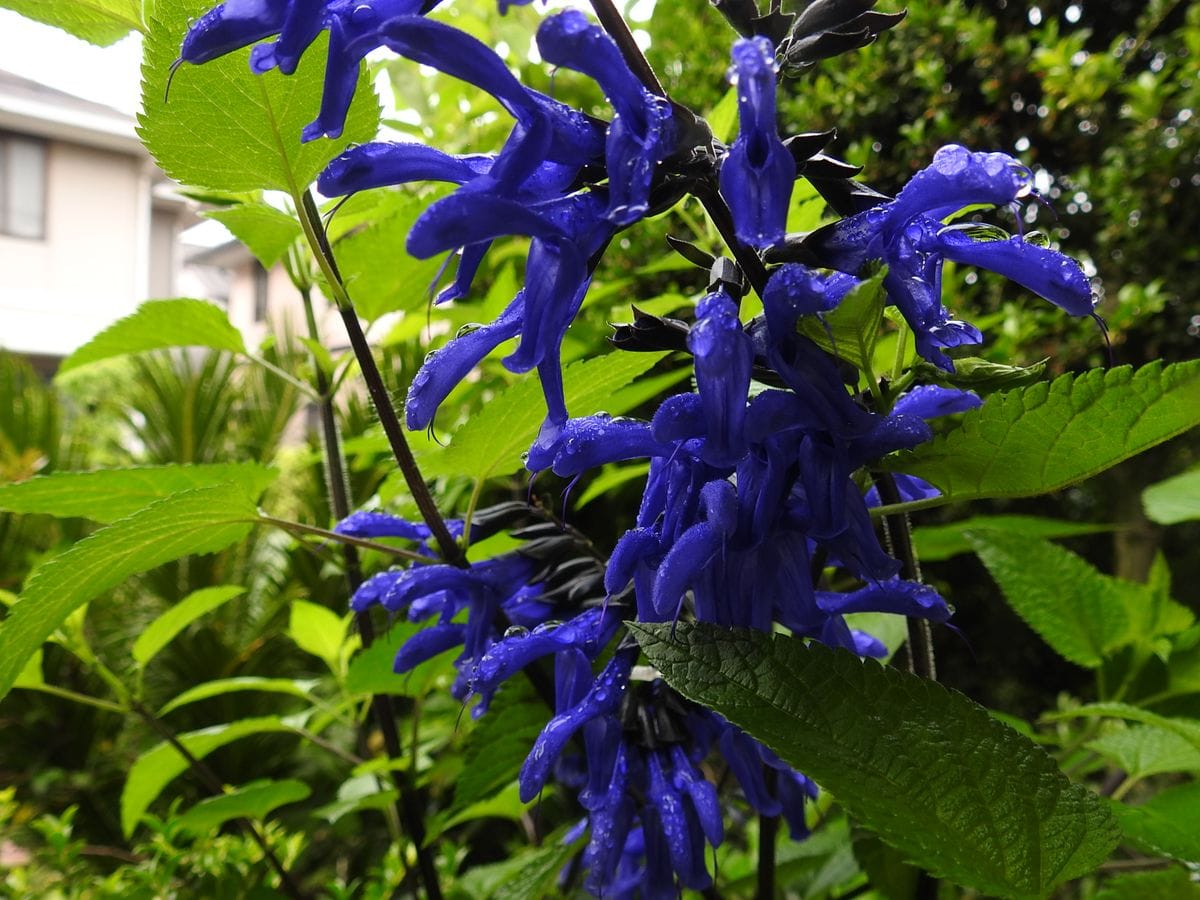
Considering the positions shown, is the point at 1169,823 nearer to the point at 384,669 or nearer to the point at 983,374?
the point at 983,374

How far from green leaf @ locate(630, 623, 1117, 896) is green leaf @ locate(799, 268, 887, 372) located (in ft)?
0.32

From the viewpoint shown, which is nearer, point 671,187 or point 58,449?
point 671,187

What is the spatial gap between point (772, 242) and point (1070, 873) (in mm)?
225

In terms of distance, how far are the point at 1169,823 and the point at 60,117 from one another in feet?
28.5

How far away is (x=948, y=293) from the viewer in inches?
34.4

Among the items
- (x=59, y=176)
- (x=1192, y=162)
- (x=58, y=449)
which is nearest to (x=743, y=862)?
(x=1192, y=162)

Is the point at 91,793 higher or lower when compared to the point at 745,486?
lower

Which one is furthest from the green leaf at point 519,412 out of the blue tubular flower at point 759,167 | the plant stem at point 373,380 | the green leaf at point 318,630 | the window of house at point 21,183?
the window of house at point 21,183

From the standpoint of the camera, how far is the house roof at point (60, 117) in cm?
690

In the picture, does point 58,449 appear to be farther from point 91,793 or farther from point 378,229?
point 378,229

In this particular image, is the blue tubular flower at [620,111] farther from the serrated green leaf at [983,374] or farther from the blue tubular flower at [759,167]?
the serrated green leaf at [983,374]

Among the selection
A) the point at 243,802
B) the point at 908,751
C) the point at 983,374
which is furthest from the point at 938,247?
the point at 243,802

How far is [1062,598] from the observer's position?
582 mm

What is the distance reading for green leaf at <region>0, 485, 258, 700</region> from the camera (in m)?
0.33
